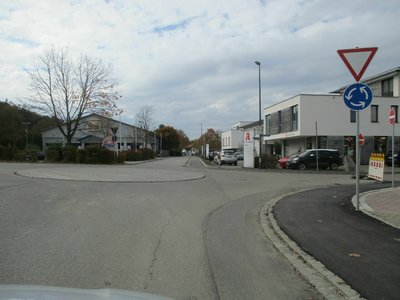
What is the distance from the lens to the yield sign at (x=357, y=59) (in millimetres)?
10055

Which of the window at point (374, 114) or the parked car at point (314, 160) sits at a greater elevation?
the window at point (374, 114)

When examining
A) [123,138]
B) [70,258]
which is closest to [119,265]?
[70,258]

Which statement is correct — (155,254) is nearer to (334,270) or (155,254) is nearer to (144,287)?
(144,287)

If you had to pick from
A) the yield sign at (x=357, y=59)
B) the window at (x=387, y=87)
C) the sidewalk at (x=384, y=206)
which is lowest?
the sidewalk at (x=384, y=206)

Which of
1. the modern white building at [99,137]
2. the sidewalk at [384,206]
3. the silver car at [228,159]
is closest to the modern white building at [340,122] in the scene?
the silver car at [228,159]

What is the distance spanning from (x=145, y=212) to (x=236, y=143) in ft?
270

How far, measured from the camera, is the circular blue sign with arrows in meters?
10.2

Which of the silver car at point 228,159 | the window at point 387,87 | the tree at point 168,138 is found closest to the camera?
the silver car at point 228,159

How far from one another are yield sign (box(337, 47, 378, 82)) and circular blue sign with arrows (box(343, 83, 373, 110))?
22cm

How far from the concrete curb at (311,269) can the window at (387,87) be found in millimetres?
45062

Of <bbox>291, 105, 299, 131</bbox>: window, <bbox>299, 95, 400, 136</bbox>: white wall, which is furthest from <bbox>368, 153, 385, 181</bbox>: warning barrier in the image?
<bbox>291, 105, 299, 131</bbox>: window

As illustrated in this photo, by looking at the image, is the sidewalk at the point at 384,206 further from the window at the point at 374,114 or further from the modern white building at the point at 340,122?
the window at the point at 374,114

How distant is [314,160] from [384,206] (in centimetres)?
2140

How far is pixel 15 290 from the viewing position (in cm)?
287
